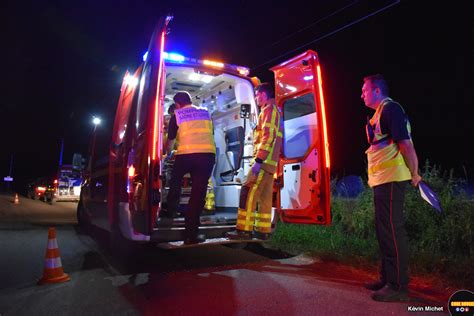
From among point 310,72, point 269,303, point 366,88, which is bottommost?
point 269,303

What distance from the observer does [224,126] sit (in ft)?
23.9

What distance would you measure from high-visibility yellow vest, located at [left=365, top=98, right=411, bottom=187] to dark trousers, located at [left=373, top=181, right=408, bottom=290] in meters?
0.07

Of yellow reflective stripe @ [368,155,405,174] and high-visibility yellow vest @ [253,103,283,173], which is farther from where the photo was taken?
high-visibility yellow vest @ [253,103,283,173]

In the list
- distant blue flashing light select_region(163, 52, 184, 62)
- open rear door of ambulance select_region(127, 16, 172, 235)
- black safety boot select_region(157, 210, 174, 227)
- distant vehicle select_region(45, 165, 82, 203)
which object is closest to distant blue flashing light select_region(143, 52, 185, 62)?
distant blue flashing light select_region(163, 52, 184, 62)

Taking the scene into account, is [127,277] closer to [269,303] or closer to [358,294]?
[269,303]

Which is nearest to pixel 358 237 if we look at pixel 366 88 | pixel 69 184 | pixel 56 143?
pixel 366 88

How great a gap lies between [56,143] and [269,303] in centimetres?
5763

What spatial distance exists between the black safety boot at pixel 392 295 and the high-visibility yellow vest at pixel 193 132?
2.43 metres

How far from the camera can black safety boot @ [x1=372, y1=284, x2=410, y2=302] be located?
3475 mm

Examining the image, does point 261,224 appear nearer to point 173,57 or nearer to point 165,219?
point 165,219

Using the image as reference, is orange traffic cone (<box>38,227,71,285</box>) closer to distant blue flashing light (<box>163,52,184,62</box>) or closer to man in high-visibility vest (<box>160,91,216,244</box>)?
man in high-visibility vest (<box>160,91,216,244</box>)

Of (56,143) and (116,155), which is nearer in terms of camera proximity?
(116,155)

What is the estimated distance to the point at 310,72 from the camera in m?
5.06

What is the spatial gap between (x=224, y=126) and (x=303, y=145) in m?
2.38
